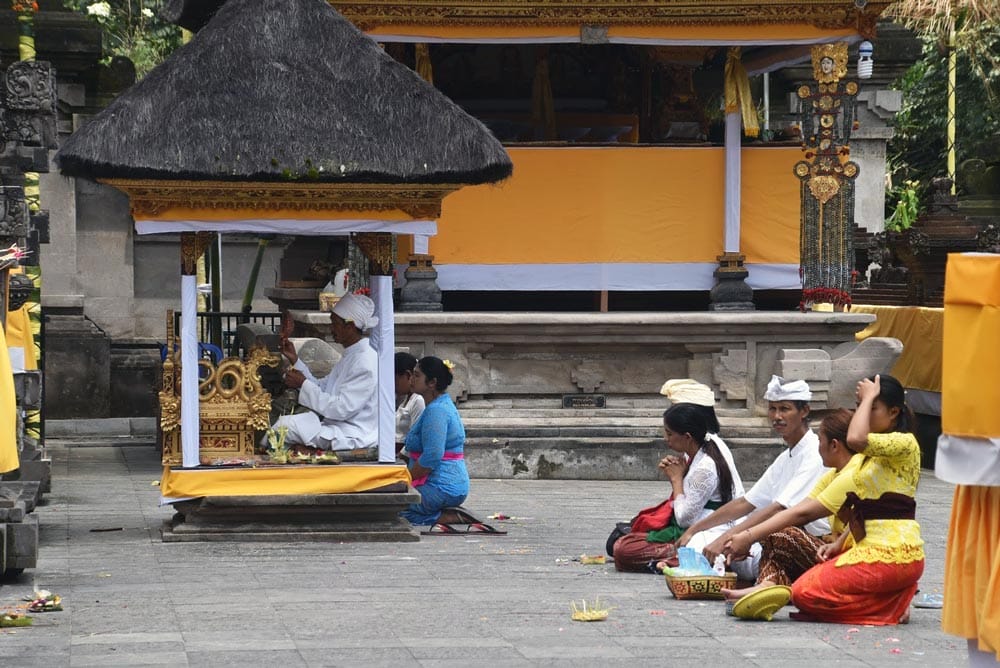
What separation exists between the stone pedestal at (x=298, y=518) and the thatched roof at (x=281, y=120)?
217cm

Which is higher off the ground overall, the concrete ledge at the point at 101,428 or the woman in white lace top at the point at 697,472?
the woman in white lace top at the point at 697,472

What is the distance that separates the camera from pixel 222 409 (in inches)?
466

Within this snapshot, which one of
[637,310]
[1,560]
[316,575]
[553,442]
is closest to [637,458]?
[553,442]

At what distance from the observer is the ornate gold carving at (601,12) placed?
15828 mm

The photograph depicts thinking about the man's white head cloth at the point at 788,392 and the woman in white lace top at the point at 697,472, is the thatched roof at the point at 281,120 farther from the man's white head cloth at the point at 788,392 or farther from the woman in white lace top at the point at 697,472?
the man's white head cloth at the point at 788,392

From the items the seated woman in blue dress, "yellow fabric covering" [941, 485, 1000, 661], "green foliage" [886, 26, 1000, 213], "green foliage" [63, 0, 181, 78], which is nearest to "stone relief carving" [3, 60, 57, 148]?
the seated woman in blue dress

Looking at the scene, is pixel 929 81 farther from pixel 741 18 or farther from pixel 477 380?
pixel 477 380

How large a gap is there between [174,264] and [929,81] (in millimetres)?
13065

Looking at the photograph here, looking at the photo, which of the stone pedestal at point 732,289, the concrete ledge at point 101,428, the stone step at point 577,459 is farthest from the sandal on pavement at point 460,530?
the concrete ledge at point 101,428

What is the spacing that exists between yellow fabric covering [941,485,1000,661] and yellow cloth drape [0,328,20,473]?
4.57m

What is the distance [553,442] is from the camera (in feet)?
52.4

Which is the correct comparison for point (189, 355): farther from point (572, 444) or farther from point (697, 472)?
point (572, 444)

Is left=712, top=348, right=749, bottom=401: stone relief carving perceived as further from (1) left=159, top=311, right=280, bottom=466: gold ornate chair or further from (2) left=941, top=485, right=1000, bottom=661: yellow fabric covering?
(2) left=941, top=485, right=1000, bottom=661: yellow fabric covering

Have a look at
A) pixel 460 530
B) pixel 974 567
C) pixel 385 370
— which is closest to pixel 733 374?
pixel 460 530
